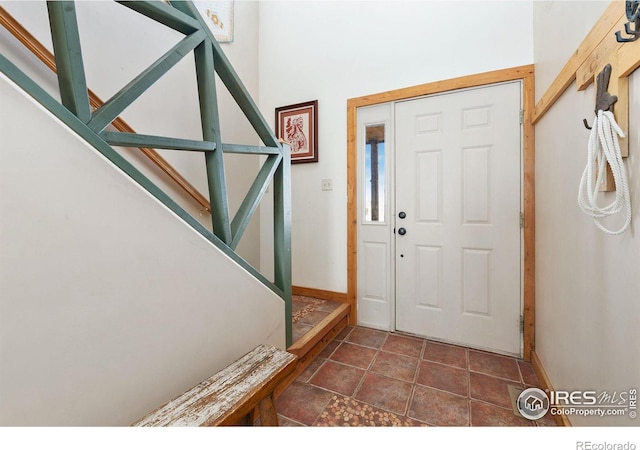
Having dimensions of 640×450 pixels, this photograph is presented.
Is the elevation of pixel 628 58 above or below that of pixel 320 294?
above

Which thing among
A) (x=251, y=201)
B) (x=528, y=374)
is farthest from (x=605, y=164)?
(x=528, y=374)

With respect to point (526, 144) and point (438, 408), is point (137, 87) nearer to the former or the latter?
point (438, 408)

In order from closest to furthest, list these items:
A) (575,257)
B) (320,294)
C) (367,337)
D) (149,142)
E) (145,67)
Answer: (149,142)
(575,257)
(145,67)
(367,337)
(320,294)

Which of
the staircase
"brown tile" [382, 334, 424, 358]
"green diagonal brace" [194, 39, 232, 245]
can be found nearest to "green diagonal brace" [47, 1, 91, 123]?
the staircase

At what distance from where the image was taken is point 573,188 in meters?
1.21

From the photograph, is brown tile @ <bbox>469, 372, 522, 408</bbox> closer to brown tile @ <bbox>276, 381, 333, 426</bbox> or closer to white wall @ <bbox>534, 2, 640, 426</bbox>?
white wall @ <bbox>534, 2, 640, 426</bbox>

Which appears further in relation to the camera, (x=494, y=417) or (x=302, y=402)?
(x=302, y=402)

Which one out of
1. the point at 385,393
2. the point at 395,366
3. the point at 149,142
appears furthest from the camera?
the point at 395,366

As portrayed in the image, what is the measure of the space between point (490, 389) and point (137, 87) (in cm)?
233

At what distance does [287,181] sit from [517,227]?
170 cm

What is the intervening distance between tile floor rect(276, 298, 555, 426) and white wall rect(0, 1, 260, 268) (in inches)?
58.4

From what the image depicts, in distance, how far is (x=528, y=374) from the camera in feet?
5.68

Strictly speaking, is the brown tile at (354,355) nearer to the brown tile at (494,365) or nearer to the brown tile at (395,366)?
the brown tile at (395,366)
